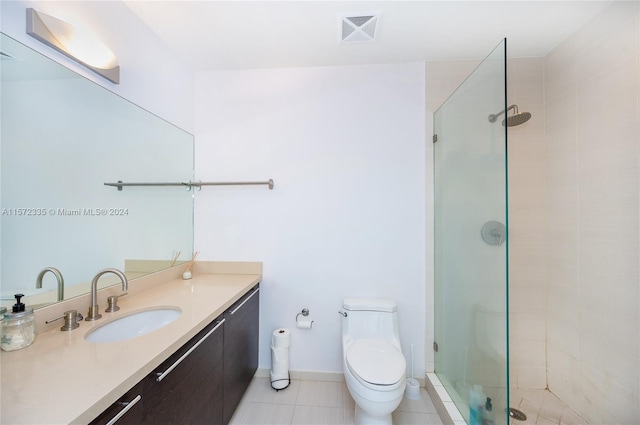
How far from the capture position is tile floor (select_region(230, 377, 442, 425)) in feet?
5.04

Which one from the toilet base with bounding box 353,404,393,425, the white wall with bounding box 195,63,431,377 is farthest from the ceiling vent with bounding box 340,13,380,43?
the toilet base with bounding box 353,404,393,425

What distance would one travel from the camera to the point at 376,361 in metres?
1.45

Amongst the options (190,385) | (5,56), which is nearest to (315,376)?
(190,385)

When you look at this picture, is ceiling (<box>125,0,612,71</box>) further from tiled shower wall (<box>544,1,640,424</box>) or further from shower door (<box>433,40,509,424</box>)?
shower door (<box>433,40,509,424</box>)

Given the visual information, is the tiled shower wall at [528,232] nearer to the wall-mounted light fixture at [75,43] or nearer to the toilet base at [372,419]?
the toilet base at [372,419]

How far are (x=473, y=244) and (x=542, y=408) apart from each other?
4.27 feet

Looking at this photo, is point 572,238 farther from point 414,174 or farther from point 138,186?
point 138,186

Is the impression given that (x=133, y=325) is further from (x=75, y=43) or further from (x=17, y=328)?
(x=75, y=43)

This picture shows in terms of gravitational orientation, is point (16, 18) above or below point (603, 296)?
above

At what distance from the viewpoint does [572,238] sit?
1.61 metres

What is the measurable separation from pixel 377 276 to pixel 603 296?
1.30 metres

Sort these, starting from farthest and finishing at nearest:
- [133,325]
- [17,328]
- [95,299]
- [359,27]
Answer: [359,27] < [133,325] < [95,299] < [17,328]

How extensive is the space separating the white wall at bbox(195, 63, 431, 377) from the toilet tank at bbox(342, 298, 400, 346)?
0.14 metres

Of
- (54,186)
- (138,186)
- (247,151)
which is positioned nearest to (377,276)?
(247,151)
